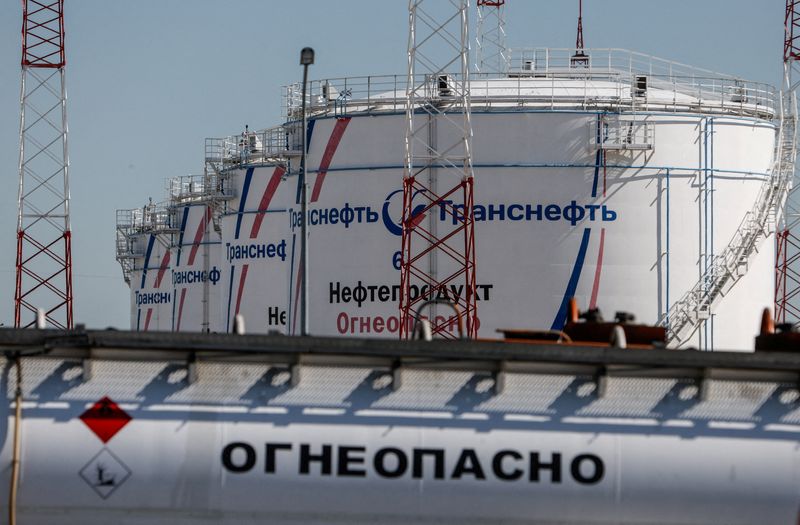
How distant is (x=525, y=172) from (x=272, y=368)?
31361mm

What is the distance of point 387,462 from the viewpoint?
17062mm

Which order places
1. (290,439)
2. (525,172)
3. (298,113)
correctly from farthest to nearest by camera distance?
(298,113) → (525,172) → (290,439)

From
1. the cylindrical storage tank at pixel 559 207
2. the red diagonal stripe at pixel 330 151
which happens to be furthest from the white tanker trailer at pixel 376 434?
the red diagonal stripe at pixel 330 151

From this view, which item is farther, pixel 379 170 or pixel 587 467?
pixel 379 170

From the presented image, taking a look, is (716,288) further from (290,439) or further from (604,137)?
(290,439)

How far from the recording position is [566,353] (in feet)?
56.0

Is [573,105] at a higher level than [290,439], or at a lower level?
higher

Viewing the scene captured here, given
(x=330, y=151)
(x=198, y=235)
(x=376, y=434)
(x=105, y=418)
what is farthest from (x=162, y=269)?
(x=376, y=434)

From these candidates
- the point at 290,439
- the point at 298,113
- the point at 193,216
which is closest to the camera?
the point at 290,439

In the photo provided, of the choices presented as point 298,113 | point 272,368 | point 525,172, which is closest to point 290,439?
point 272,368

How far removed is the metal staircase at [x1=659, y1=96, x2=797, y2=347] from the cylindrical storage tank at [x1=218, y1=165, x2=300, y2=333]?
46.1ft

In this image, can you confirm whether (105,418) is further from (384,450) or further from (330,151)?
(330,151)

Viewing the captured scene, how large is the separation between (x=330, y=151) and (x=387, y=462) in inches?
1341

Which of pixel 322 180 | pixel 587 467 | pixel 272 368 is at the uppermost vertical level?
pixel 322 180
